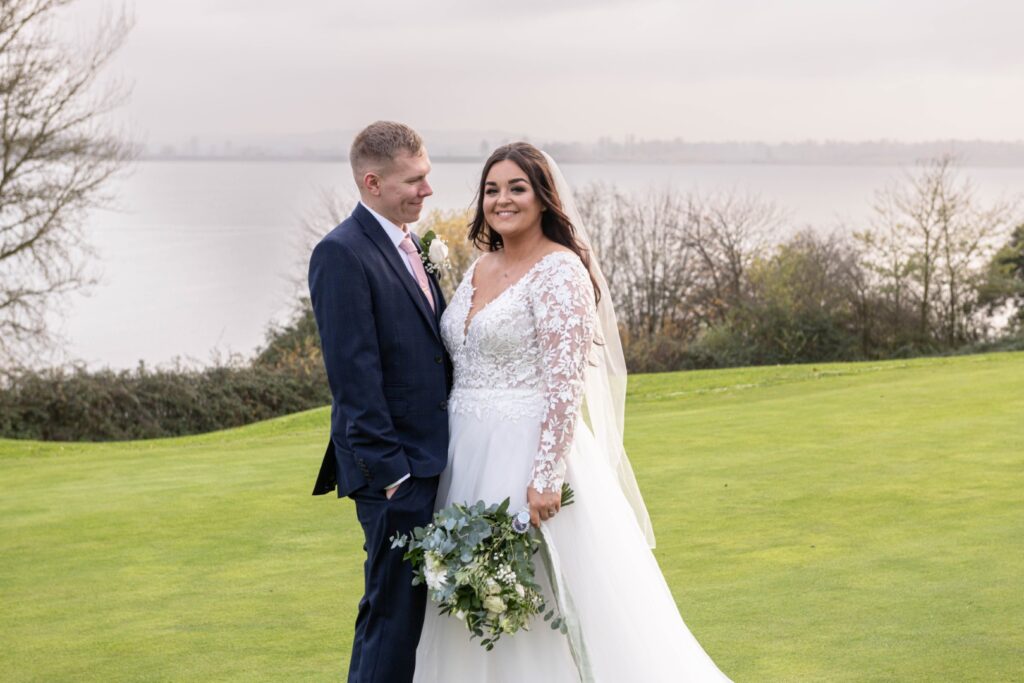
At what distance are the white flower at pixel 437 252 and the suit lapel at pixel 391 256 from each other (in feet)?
0.70

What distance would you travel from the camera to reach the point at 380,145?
382 cm

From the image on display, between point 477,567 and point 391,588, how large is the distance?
40 centimetres

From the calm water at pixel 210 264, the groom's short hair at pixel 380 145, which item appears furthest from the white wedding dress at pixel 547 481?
the calm water at pixel 210 264

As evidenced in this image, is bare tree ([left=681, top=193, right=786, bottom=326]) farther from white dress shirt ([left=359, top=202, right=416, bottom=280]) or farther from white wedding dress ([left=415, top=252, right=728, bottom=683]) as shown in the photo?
white dress shirt ([left=359, top=202, right=416, bottom=280])

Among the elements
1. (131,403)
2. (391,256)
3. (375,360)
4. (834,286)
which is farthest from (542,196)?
(834,286)

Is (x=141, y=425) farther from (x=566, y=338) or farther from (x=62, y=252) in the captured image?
(x=566, y=338)

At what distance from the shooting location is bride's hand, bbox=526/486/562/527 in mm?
3840

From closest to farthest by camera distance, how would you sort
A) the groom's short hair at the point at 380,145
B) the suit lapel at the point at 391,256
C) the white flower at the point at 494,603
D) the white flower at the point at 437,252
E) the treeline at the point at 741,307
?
the white flower at the point at 494,603 < the groom's short hair at the point at 380,145 < the suit lapel at the point at 391,256 < the white flower at the point at 437,252 < the treeline at the point at 741,307

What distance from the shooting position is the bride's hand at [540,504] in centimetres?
384

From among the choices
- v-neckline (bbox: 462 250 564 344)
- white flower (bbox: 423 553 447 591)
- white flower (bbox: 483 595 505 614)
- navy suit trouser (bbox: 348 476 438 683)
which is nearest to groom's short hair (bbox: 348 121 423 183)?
v-neckline (bbox: 462 250 564 344)

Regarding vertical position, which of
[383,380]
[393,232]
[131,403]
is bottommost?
[131,403]

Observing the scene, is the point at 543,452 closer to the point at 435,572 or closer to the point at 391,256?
the point at 435,572

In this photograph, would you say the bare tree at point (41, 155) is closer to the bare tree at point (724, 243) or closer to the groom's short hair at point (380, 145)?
the bare tree at point (724, 243)

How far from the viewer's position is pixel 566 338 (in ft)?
12.6
